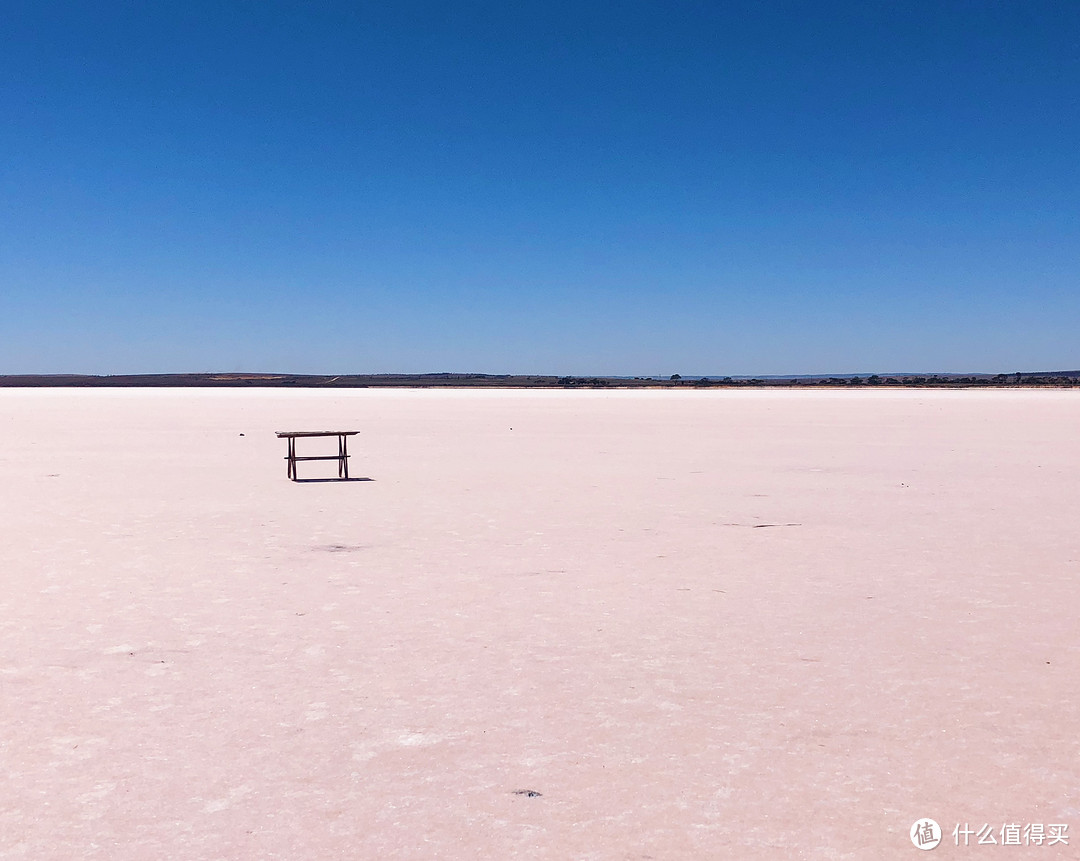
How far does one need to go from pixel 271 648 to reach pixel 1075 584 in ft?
20.4

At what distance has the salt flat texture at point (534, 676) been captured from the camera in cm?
350

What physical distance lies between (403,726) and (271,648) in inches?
62.1

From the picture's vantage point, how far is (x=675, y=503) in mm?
11570

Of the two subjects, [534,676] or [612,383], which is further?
[612,383]

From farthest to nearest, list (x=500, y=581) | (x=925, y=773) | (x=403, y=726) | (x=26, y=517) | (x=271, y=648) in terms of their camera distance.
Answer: (x=26, y=517)
(x=500, y=581)
(x=271, y=648)
(x=403, y=726)
(x=925, y=773)

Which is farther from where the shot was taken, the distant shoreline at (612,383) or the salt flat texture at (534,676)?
the distant shoreline at (612,383)

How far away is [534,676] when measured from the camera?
16.7 ft

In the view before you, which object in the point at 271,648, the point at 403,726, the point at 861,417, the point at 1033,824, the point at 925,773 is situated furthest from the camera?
the point at 861,417

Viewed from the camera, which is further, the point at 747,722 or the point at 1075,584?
the point at 1075,584

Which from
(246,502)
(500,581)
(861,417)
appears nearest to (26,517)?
(246,502)

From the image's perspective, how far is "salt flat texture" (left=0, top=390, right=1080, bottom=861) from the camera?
350cm

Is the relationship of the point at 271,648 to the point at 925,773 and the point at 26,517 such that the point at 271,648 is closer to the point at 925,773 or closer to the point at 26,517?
the point at 925,773

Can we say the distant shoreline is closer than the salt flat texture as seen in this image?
No

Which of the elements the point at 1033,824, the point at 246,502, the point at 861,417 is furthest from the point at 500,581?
the point at 861,417
